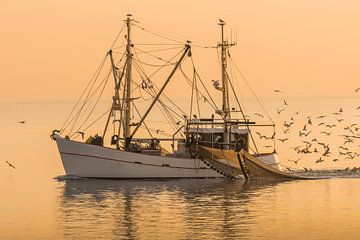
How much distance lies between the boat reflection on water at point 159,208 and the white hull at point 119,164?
108cm

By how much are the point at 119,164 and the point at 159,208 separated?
21.6m

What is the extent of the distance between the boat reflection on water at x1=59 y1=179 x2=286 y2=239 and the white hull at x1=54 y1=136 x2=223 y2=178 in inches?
42.6

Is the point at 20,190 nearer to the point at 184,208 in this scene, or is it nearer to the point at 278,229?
the point at 184,208

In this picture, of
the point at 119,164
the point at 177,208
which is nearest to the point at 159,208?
the point at 177,208

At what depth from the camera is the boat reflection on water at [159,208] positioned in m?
59.3

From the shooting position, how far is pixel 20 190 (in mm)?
86875

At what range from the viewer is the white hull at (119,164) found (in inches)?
3602

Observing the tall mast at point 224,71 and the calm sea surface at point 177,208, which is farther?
the tall mast at point 224,71

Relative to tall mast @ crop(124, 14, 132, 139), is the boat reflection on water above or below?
below

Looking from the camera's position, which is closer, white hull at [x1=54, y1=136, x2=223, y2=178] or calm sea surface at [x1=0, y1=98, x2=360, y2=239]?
calm sea surface at [x1=0, y1=98, x2=360, y2=239]

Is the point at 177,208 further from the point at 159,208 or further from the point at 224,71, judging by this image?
the point at 224,71

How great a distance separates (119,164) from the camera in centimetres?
9175

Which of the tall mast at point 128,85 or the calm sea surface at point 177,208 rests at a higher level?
the tall mast at point 128,85

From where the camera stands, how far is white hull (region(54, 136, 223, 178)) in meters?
91.5
